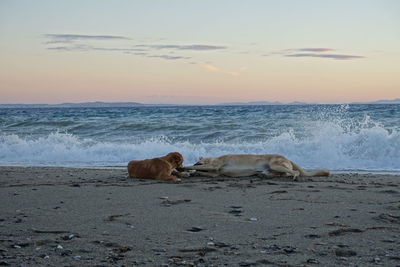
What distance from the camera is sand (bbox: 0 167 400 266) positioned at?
3.63m

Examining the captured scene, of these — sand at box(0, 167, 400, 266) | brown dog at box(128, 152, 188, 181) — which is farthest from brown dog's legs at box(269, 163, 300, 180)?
brown dog at box(128, 152, 188, 181)

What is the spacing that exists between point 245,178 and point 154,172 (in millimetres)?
1543

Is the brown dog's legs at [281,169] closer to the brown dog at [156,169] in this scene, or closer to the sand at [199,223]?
the sand at [199,223]

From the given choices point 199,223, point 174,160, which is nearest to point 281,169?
→ point 174,160

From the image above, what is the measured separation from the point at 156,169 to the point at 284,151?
18.1ft

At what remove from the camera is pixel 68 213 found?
206 inches

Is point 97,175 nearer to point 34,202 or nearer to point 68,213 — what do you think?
point 34,202

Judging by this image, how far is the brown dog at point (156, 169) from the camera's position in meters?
8.07

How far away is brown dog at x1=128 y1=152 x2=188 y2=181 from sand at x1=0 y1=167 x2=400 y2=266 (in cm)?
42

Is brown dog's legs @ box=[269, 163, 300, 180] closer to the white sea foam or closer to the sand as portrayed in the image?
the sand

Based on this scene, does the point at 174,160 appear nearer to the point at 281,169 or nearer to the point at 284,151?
the point at 281,169

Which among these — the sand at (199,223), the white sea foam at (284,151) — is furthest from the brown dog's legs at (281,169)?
the white sea foam at (284,151)

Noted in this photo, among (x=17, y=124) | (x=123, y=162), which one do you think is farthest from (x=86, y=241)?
(x=17, y=124)

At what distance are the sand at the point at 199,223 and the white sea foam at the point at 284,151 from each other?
4.19 m
